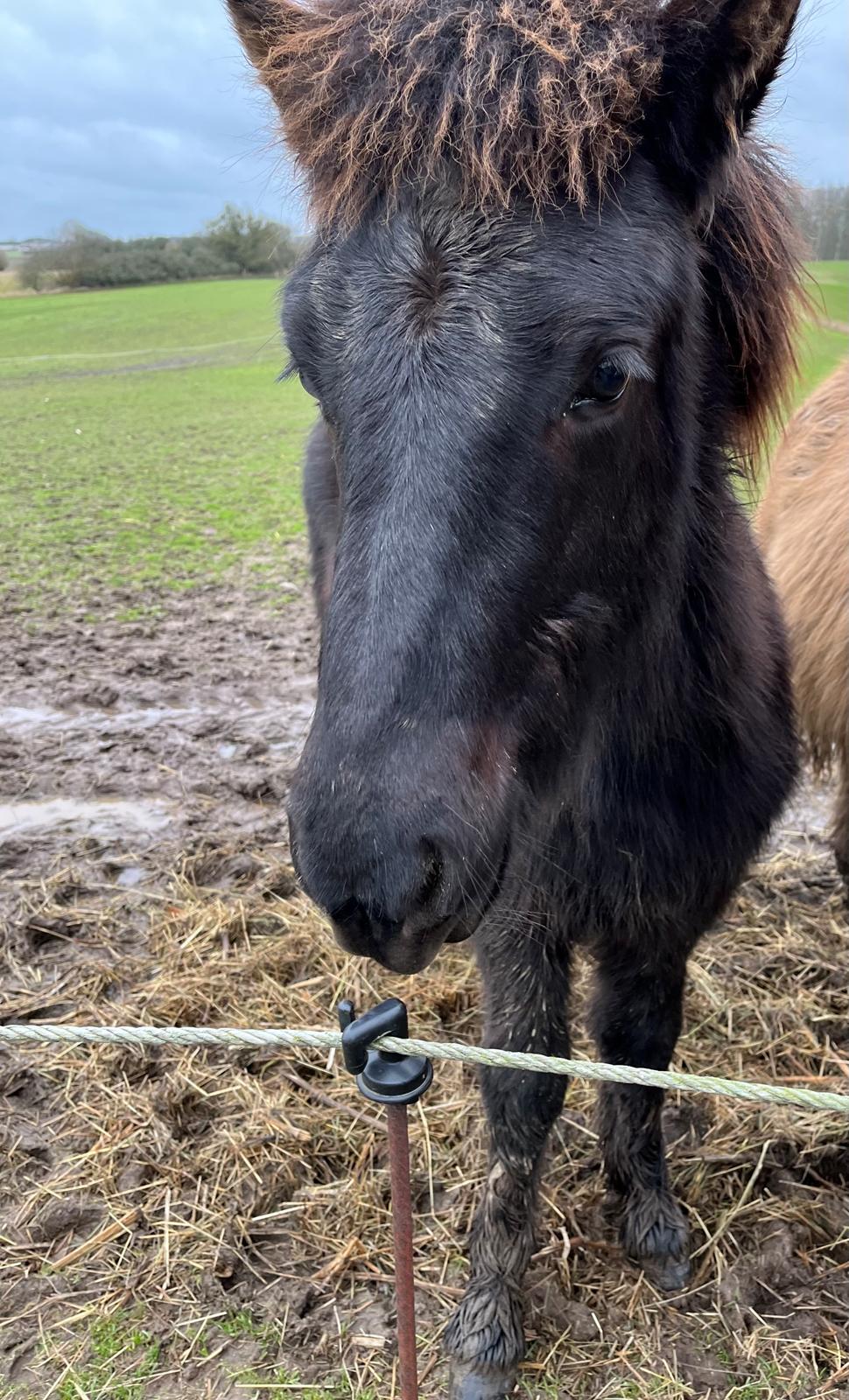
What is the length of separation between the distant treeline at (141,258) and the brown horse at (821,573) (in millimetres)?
7407

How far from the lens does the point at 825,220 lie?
2.56m

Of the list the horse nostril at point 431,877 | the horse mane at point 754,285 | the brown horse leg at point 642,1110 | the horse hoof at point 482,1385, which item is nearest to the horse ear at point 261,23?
the horse mane at point 754,285

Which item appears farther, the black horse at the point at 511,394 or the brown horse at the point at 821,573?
the brown horse at the point at 821,573

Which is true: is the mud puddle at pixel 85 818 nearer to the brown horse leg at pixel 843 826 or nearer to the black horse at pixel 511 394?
the black horse at pixel 511 394

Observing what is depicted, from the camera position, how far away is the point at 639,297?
1.44 m

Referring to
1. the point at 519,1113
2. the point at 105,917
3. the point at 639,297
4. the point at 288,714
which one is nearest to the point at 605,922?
the point at 519,1113

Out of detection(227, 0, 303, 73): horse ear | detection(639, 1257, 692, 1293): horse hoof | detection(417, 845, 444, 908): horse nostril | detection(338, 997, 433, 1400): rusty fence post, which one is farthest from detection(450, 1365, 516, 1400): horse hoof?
detection(227, 0, 303, 73): horse ear

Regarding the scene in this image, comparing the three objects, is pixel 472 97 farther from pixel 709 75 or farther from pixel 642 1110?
pixel 642 1110

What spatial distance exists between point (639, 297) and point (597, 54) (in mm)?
398

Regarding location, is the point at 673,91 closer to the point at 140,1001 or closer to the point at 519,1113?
the point at 519,1113

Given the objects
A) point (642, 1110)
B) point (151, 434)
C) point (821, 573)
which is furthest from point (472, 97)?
point (151, 434)

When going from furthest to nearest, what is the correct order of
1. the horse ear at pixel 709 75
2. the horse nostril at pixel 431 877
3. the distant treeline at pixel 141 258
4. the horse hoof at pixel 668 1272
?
1. the distant treeline at pixel 141 258
2. the horse hoof at pixel 668 1272
3. the horse ear at pixel 709 75
4. the horse nostril at pixel 431 877

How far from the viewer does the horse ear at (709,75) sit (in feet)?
4.76

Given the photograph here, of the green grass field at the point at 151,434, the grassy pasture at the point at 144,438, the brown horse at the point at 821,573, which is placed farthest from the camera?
the grassy pasture at the point at 144,438
